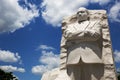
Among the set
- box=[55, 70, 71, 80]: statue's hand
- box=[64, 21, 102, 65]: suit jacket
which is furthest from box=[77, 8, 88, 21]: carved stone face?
box=[55, 70, 71, 80]: statue's hand

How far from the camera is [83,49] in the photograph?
8.95 meters

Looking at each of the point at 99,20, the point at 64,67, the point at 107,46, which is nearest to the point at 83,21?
the point at 99,20

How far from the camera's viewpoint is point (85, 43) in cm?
905

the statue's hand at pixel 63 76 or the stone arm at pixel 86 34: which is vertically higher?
the stone arm at pixel 86 34

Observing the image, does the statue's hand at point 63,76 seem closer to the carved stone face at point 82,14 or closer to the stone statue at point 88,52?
the stone statue at point 88,52

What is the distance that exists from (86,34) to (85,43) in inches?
Answer: 14.1

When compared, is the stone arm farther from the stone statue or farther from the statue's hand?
the statue's hand

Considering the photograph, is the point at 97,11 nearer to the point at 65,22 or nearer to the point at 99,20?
the point at 99,20

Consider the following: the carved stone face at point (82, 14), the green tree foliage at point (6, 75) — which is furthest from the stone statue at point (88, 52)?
the green tree foliage at point (6, 75)

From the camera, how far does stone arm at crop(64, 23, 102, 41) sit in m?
8.91

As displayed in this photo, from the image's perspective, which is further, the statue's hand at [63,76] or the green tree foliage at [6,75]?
the green tree foliage at [6,75]

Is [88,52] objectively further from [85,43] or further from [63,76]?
[63,76]

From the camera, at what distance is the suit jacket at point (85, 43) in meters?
8.84

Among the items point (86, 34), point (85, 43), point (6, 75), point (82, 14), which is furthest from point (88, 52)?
point (6, 75)
